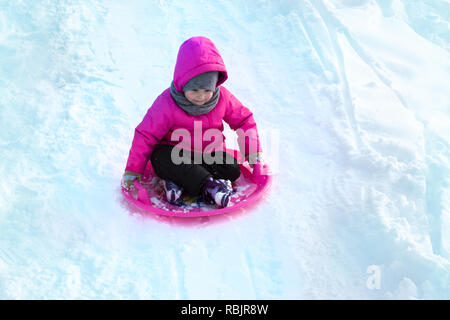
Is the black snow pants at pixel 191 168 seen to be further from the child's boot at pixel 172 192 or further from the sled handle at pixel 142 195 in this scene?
the sled handle at pixel 142 195

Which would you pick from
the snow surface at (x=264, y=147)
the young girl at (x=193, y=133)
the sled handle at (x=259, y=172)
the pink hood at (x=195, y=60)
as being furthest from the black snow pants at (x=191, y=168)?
the pink hood at (x=195, y=60)

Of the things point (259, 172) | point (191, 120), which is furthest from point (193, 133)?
point (259, 172)

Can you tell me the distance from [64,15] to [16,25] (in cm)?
41

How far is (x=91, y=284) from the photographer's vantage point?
192 cm

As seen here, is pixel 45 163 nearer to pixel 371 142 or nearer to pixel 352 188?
pixel 352 188

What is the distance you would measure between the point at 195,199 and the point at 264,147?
682 millimetres

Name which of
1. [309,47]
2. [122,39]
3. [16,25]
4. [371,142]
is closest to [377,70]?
[309,47]

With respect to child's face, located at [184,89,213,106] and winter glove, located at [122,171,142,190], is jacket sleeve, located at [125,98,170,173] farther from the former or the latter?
child's face, located at [184,89,213,106]

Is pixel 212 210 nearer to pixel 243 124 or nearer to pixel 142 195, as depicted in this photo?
pixel 142 195

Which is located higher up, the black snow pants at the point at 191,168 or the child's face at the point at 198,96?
the child's face at the point at 198,96

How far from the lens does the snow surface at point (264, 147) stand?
2.00 m

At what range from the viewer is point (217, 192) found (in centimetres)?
233

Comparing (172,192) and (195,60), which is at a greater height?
(195,60)

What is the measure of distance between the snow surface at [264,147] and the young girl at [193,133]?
0.20 m
